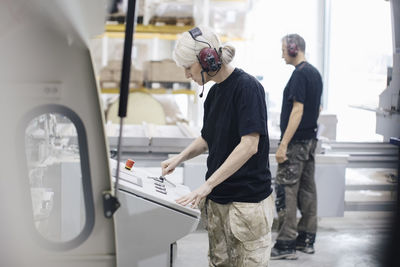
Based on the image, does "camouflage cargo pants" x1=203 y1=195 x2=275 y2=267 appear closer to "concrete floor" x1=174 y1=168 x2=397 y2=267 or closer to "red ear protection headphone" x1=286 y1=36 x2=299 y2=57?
"concrete floor" x1=174 y1=168 x2=397 y2=267

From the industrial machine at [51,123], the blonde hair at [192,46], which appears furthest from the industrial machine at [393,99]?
the industrial machine at [51,123]

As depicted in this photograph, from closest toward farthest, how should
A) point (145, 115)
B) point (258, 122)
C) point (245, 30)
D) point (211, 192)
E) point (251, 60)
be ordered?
point (258, 122) → point (211, 192) → point (145, 115) → point (245, 30) → point (251, 60)

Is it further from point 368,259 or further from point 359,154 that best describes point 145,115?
point 368,259

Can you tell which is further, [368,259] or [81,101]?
[368,259]

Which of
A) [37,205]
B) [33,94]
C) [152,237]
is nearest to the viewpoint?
[33,94]

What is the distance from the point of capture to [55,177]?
69.9 inches

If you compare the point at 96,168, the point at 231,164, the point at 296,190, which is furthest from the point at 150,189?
the point at 296,190

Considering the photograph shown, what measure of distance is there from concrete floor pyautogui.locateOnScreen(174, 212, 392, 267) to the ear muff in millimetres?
1922

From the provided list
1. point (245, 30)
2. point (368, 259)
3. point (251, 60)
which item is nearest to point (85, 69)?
point (368, 259)

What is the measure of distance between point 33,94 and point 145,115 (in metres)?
5.13

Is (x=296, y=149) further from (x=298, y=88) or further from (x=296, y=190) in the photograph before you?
(x=298, y=88)

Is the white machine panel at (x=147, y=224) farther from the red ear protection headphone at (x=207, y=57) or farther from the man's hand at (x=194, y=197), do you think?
the red ear protection headphone at (x=207, y=57)

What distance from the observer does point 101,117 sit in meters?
1.33

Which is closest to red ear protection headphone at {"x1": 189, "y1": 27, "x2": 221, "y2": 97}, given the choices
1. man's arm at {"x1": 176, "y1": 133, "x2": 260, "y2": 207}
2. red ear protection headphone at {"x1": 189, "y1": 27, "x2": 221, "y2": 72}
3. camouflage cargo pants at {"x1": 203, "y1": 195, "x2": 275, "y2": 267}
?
red ear protection headphone at {"x1": 189, "y1": 27, "x2": 221, "y2": 72}
